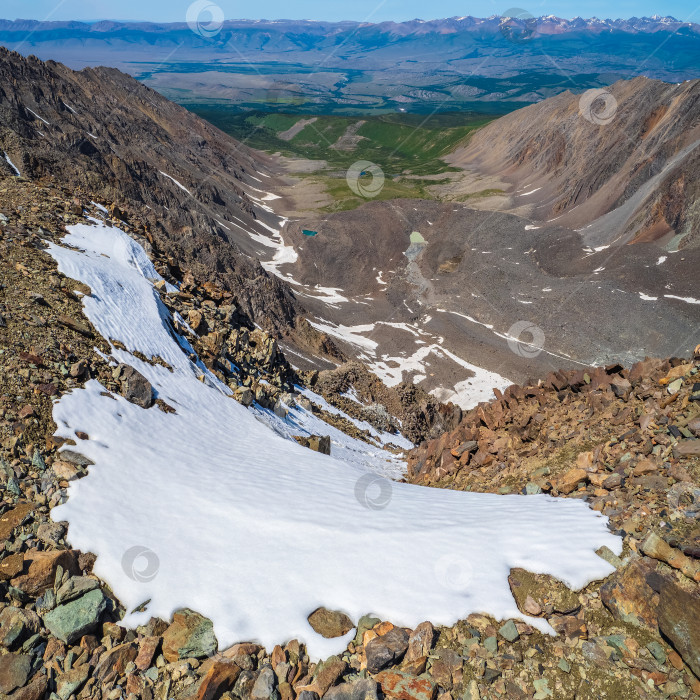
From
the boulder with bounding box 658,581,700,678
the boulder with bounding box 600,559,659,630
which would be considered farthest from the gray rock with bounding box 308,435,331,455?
the boulder with bounding box 658,581,700,678

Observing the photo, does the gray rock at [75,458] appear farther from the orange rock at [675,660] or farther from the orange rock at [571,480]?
the orange rock at [675,660]

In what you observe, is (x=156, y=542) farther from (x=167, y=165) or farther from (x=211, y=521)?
(x=167, y=165)

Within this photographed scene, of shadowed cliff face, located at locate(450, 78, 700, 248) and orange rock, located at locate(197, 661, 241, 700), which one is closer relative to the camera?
orange rock, located at locate(197, 661, 241, 700)

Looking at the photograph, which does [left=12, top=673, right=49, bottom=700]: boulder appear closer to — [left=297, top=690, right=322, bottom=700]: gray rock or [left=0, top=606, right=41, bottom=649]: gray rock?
[left=0, top=606, right=41, bottom=649]: gray rock

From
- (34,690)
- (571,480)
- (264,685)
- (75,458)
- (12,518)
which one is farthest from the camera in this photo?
(571,480)

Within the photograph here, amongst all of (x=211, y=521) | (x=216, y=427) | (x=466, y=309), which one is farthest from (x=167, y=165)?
(x=211, y=521)

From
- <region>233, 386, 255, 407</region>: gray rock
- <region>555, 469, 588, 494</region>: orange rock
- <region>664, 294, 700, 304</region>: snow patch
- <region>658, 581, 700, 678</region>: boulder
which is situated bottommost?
<region>664, 294, 700, 304</region>: snow patch

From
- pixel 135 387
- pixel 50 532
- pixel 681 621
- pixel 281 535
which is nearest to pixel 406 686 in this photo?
pixel 281 535

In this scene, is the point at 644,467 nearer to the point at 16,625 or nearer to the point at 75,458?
the point at 16,625
